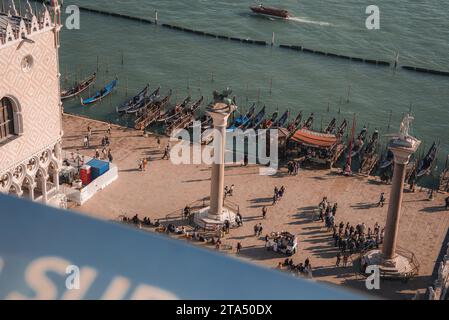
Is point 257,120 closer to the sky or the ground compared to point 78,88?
closer to the ground

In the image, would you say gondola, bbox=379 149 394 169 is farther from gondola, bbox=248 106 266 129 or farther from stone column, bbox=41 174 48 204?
stone column, bbox=41 174 48 204

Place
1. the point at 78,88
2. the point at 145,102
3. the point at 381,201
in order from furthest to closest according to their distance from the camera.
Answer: the point at 78,88 → the point at 145,102 → the point at 381,201

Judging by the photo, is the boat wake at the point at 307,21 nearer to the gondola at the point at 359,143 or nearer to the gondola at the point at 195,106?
the gondola at the point at 195,106

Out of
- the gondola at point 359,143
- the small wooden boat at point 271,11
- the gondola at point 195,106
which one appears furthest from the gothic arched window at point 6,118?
the small wooden boat at point 271,11

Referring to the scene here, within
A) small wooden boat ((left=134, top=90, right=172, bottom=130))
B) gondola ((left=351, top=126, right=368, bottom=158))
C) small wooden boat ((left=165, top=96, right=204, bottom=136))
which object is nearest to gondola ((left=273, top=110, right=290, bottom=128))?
gondola ((left=351, top=126, right=368, bottom=158))

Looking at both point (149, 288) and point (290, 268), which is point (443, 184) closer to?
point (290, 268)

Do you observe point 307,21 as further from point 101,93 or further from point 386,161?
point 386,161

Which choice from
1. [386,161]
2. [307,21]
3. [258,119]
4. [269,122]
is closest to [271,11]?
[307,21]
